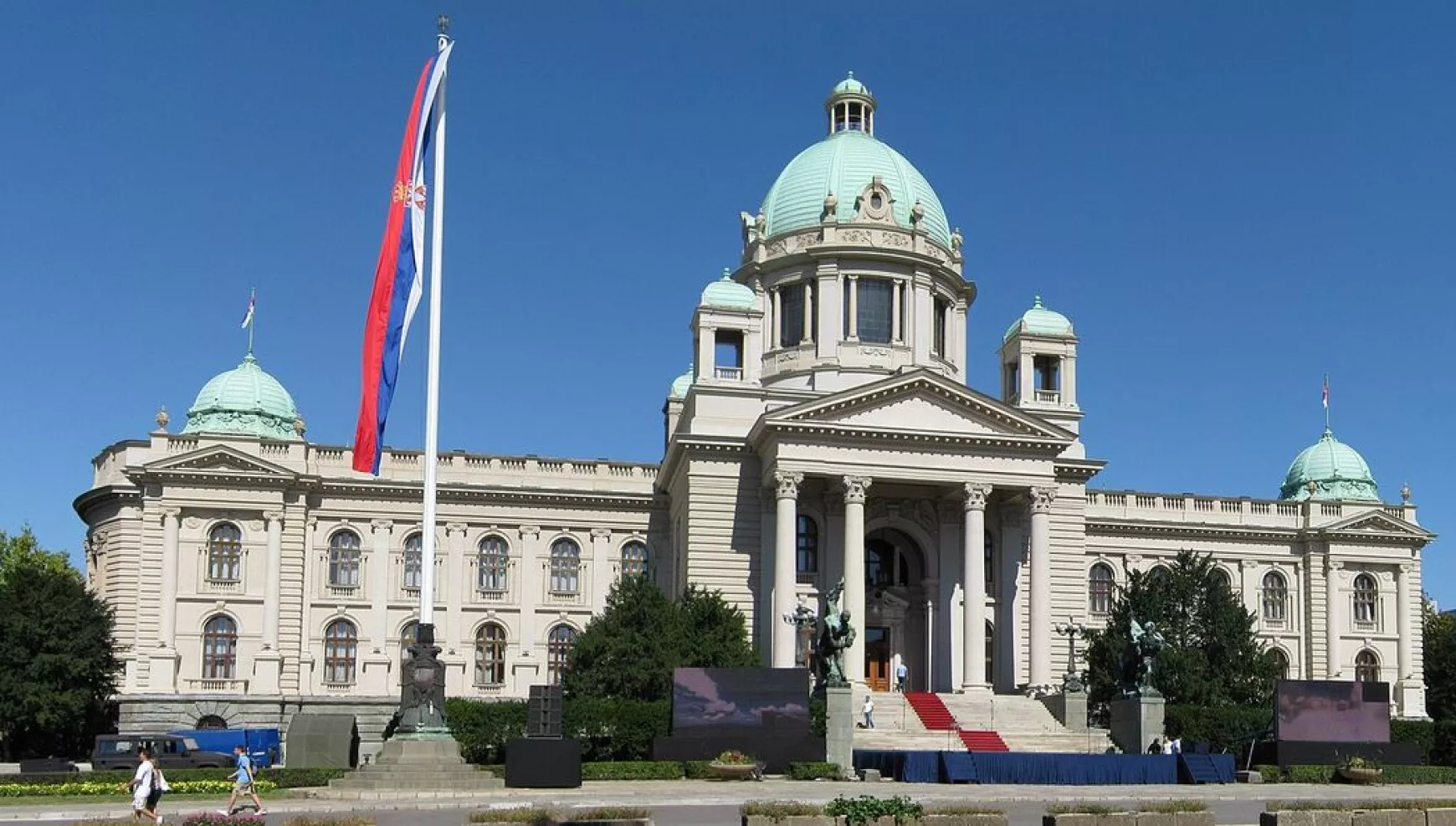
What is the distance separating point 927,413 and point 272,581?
99.3 feet

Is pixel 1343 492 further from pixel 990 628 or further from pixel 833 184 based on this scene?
pixel 833 184

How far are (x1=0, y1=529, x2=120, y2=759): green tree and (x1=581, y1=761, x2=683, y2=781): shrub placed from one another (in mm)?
29659

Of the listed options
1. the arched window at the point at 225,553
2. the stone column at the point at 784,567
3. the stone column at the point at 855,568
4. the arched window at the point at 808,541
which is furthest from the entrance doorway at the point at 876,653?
the arched window at the point at 225,553

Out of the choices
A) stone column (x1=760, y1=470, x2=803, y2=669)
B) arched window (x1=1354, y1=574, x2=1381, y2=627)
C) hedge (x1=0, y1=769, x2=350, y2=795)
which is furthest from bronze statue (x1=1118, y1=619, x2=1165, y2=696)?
arched window (x1=1354, y1=574, x2=1381, y2=627)

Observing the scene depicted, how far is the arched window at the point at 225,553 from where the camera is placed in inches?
2894

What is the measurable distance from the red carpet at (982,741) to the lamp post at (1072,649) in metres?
5.22

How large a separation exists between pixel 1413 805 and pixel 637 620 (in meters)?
39.9

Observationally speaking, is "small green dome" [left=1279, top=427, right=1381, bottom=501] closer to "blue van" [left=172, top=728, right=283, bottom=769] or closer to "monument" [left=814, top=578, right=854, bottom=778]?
"monument" [left=814, top=578, right=854, bottom=778]

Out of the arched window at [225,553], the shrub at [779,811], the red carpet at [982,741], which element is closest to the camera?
the shrub at [779,811]

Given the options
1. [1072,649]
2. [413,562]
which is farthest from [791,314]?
[413,562]

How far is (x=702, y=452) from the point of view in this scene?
229 feet

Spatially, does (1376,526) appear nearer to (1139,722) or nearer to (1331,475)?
(1331,475)

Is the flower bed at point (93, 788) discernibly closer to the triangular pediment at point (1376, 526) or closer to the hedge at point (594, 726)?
the hedge at point (594, 726)

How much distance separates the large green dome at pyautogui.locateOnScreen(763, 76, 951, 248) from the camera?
269 feet
